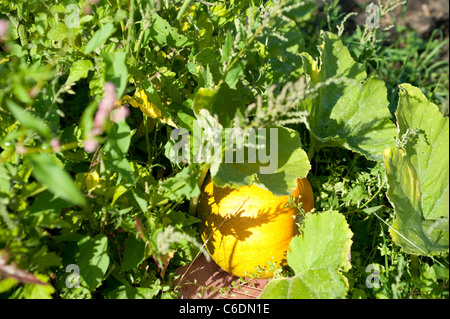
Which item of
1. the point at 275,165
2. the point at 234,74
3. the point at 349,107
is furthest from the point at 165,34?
the point at 349,107

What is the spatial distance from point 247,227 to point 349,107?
0.71 m

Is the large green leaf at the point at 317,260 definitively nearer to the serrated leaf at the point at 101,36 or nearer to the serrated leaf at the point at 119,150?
the serrated leaf at the point at 119,150

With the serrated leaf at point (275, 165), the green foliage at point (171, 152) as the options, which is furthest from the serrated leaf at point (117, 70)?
the serrated leaf at point (275, 165)

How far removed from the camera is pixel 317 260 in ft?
4.99

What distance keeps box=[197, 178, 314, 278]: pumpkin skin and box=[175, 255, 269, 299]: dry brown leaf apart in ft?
0.15

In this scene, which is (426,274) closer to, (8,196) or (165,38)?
(165,38)

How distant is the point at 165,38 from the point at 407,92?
938 millimetres

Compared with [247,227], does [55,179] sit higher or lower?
higher

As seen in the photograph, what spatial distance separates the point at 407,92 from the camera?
5.79ft

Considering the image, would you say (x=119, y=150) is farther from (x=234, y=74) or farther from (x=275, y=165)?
(x=275, y=165)

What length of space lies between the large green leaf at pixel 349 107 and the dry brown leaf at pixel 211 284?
0.63 meters

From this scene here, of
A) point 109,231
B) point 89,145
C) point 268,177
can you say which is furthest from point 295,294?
point 89,145

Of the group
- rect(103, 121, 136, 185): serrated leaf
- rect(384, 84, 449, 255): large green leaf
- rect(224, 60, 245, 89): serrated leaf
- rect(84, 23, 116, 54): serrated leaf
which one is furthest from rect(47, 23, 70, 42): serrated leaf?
rect(384, 84, 449, 255): large green leaf

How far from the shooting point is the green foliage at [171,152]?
4.00ft
